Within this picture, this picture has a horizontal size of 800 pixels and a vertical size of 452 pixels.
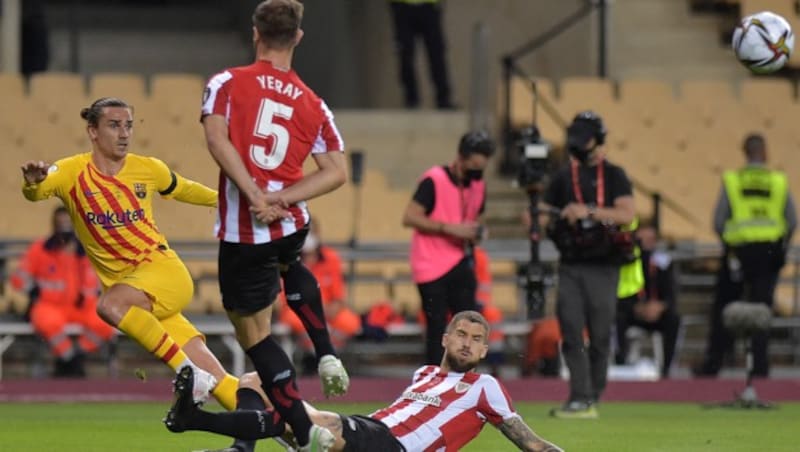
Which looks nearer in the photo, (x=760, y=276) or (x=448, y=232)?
(x=448, y=232)

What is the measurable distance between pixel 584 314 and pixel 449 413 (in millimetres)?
4512

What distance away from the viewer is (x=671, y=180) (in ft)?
70.7

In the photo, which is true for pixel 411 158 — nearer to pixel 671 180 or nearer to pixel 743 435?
pixel 671 180

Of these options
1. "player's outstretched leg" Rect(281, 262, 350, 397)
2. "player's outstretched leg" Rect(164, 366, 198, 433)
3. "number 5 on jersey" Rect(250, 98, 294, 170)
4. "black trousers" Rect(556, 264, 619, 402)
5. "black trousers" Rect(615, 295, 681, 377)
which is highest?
"number 5 on jersey" Rect(250, 98, 294, 170)

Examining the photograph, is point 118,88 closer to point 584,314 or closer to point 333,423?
point 584,314

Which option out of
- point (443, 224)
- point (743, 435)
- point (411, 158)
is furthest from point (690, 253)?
point (743, 435)

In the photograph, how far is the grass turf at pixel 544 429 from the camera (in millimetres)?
11148

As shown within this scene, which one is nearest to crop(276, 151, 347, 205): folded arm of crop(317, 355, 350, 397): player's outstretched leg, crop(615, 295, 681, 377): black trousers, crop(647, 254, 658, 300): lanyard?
crop(317, 355, 350, 397): player's outstretched leg

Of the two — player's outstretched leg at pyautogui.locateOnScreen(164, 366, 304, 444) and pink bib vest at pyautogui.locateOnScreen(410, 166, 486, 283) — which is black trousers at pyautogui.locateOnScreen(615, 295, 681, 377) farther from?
player's outstretched leg at pyautogui.locateOnScreen(164, 366, 304, 444)

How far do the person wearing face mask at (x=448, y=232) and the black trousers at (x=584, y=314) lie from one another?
877 mm

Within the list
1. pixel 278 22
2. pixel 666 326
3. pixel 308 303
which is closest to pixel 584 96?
pixel 666 326

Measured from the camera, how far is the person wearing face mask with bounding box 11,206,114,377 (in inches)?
704

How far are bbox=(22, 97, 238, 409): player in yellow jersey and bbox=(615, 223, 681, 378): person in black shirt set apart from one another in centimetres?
811

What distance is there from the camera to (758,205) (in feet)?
56.7
